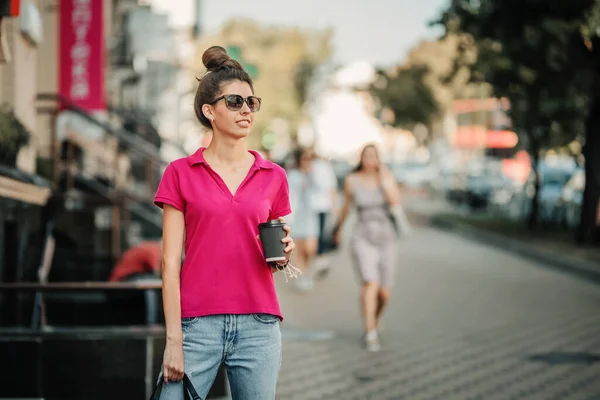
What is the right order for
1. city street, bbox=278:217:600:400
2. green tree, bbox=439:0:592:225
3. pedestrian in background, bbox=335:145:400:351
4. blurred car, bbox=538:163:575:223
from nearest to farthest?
city street, bbox=278:217:600:400 → pedestrian in background, bbox=335:145:400:351 → green tree, bbox=439:0:592:225 → blurred car, bbox=538:163:575:223

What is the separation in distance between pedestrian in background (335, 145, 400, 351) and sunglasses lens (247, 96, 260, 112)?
557 cm

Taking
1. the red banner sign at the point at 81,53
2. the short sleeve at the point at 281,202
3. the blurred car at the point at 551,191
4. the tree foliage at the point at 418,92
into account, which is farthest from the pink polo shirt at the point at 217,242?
the tree foliage at the point at 418,92

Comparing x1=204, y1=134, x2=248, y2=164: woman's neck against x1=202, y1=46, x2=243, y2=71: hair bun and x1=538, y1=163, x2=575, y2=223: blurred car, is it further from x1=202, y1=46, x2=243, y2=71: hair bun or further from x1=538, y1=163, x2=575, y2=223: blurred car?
x1=538, y1=163, x2=575, y2=223: blurred car

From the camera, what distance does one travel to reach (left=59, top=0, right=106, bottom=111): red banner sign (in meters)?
14.2

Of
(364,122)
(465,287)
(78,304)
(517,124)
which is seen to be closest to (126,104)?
(517,124)

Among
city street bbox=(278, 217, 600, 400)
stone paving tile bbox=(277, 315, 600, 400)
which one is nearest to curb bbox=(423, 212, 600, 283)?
city street bbox=(278, 217, 600, 400)

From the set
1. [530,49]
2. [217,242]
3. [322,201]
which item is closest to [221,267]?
[217,242]

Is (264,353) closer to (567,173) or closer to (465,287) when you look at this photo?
(465,287)

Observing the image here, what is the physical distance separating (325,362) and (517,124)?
55.2 ft

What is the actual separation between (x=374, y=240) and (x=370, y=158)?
2.42 feet

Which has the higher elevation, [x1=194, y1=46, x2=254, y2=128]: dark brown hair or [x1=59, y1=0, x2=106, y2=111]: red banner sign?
[x1=59, y1=0, x2=106, y2=111]: red banner sign

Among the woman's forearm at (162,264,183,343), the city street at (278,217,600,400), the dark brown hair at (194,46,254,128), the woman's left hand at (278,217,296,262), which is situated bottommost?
the city street at (278,217,600,400)

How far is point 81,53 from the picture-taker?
47.1ft

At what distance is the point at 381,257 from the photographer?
918 cm
